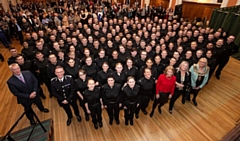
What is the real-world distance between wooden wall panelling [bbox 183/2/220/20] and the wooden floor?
809cm

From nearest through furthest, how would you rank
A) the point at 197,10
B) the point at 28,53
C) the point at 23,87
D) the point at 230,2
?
the point at 23,87 → the point at 28,53 → the point at 230,2 → the point at 197,10

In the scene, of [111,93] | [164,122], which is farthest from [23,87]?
[164,122]

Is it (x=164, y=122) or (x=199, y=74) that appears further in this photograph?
(x=164, y=122)

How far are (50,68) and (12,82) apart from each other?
95cm

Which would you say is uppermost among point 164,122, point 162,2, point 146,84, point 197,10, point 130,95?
point 162,2

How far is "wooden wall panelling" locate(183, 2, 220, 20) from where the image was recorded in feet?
33.5

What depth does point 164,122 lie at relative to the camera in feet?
11.6

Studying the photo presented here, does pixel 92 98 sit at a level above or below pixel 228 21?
below

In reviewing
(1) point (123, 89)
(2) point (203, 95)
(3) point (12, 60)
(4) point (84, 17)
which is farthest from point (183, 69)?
(4) point (84, 17)

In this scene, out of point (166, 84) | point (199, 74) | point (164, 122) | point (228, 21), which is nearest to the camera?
point (166, 84)

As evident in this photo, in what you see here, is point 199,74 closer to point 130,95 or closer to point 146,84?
point 146,84

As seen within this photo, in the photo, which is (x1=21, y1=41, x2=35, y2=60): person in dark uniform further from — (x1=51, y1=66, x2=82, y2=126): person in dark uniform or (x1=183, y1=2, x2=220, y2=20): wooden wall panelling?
(x1=183, y1=2, x2=220, y2=20): wooden wall panelling

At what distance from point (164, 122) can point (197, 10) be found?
1055 centimetres

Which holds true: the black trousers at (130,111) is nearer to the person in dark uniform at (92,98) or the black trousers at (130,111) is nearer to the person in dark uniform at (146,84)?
the person in dark uniform at (146,84)
